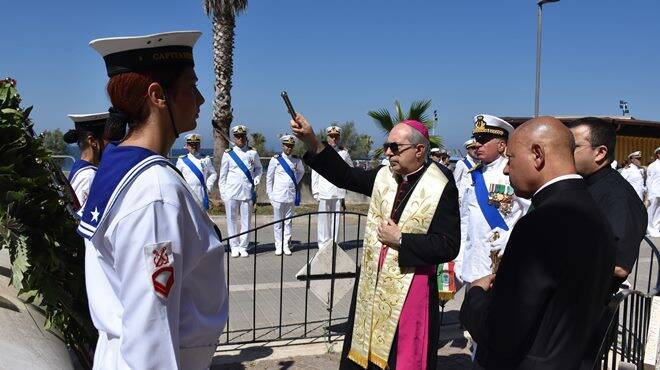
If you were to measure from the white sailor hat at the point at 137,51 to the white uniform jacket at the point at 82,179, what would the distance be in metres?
1.86

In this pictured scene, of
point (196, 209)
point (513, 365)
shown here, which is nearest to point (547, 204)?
point (513, 365)

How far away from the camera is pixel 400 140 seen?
3551 mm

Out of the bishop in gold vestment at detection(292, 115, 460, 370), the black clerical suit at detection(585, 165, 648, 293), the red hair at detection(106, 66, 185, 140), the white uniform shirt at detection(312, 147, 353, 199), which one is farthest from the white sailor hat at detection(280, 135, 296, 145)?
the red hair at detection(106, 66, 185, 140)

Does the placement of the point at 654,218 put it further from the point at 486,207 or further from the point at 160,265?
the point at 160,265

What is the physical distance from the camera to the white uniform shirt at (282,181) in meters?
10.8

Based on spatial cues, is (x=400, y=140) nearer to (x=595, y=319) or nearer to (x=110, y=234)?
(x=595, y=319)

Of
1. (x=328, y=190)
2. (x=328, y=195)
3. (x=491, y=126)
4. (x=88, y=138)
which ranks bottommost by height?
(x=328, y=195)

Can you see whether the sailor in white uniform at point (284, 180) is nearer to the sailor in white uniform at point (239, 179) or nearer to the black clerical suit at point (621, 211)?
the sailor in white uniform at point (239, 179)

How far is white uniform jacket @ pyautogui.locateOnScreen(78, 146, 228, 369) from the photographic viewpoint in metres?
1.42

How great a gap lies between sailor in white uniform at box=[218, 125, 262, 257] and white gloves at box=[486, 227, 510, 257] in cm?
637

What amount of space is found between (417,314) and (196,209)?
7.42 ft

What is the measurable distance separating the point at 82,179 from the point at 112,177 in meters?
2.11

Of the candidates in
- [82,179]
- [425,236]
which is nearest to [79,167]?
[82,179]

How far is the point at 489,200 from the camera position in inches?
182
